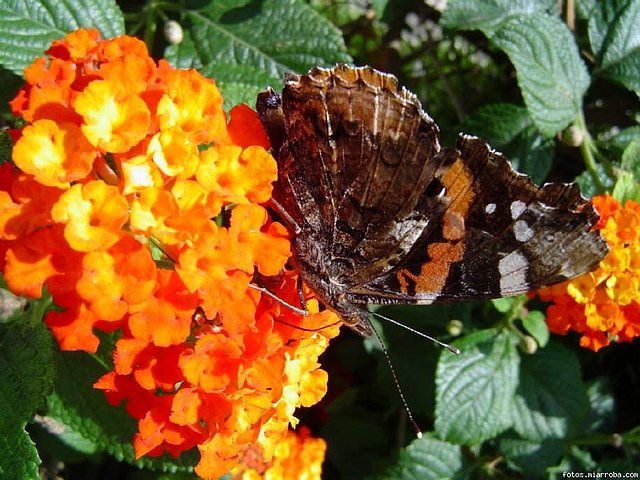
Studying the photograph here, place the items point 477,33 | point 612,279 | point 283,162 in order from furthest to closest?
point 477,33, point 612,279, point 283,162

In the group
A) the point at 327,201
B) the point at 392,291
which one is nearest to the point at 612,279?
the point at 392,291

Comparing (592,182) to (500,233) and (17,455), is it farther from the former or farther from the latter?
(17,455)

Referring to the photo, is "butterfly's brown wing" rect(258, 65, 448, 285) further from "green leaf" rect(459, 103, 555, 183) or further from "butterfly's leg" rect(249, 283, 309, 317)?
"green leaf" rect(459, 103, 555, 183)

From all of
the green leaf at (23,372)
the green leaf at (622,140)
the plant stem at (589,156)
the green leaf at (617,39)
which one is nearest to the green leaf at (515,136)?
the plant stem at (589,156)

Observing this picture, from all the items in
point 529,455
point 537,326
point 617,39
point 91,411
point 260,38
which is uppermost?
point 617,39

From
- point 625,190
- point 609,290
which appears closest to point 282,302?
point 609,290

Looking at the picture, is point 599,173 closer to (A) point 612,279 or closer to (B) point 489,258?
(A) point 612,279

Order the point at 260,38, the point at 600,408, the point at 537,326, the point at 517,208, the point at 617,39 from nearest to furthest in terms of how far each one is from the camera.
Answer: the point at 517,208, the point at 260,38, the point at 537,326, the point at 617,39, the point at 600,408
